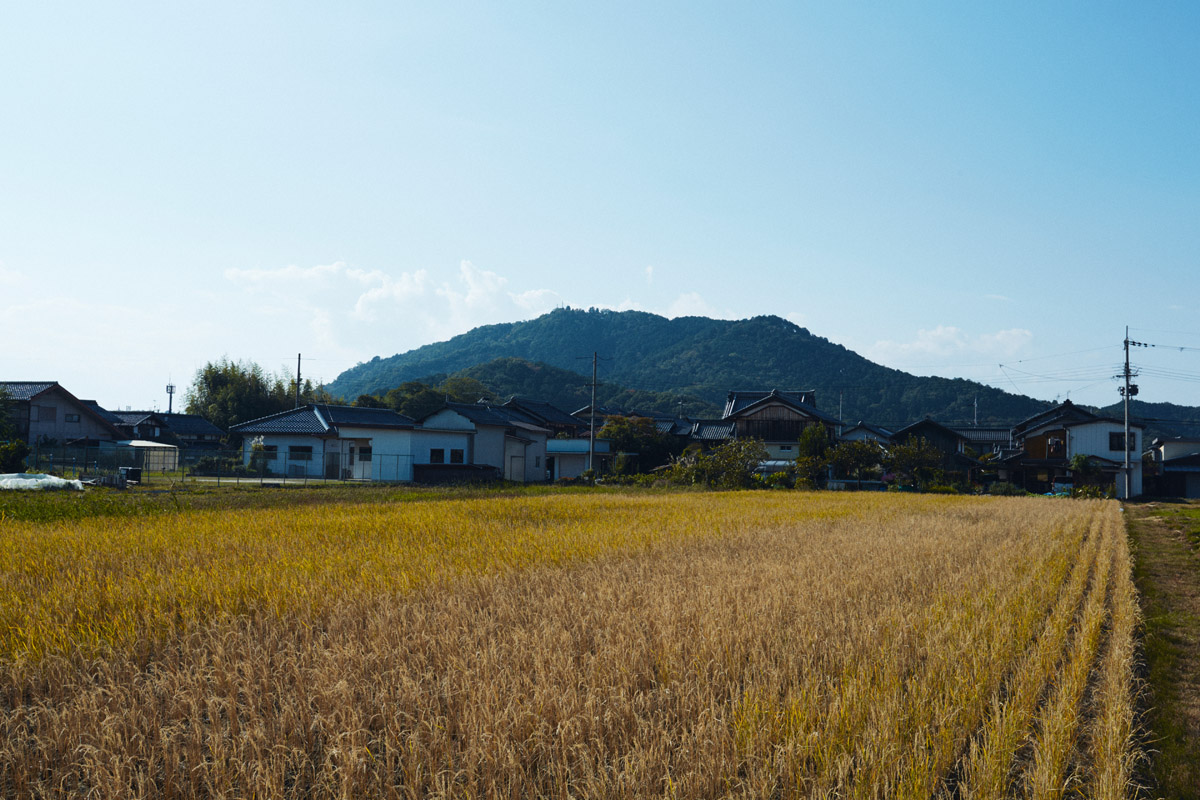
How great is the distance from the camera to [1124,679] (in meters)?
4.41

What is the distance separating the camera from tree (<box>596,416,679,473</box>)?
46125 mm

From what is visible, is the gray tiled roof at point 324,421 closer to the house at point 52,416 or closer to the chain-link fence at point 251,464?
the chain-link fence at point 251,464

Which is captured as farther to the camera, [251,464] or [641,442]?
[641,442]

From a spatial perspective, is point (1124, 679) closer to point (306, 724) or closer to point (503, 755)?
point (503, 755)

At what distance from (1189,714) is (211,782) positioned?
17.6 ft

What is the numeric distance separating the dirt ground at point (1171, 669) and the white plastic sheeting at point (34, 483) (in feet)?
79.7

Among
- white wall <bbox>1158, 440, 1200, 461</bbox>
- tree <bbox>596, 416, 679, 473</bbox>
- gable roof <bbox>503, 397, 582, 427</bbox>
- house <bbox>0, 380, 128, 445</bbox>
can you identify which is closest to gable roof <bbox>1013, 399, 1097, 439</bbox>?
white wall <bbox>1158, 440, 1200, 461</bbox>

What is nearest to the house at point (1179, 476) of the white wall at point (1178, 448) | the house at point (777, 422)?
the white wall at point (1178, 448)

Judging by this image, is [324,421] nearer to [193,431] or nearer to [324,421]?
[324,421]

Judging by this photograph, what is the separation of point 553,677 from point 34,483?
2459cm

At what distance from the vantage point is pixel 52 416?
42531 millimetres

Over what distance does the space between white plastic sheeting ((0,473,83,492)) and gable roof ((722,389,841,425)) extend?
3665 centimetres

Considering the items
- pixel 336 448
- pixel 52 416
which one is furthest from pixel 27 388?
pixel 336 448

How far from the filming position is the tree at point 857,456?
110ft
